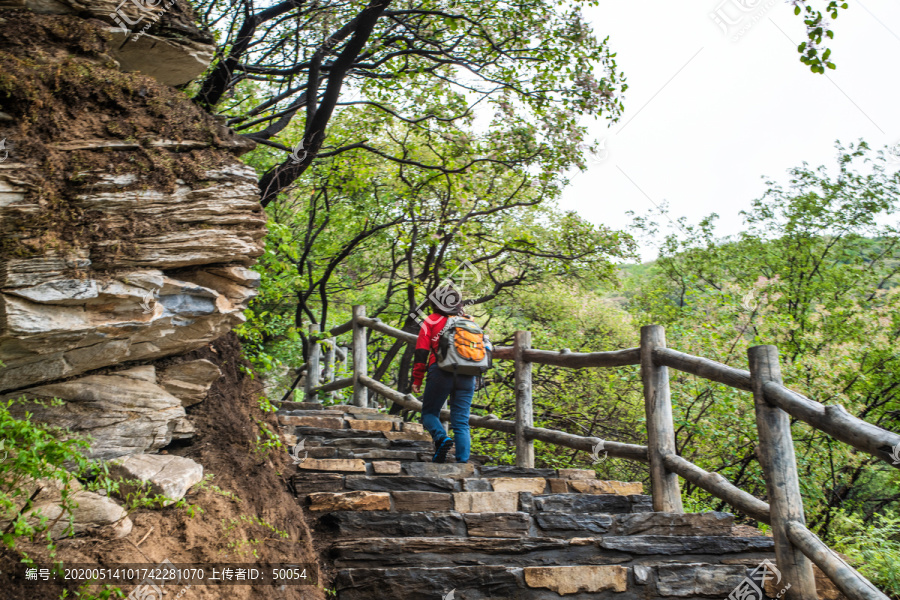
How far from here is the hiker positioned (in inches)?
206

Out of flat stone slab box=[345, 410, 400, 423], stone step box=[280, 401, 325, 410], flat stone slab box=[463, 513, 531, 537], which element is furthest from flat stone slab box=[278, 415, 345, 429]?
flat stone slab box=[463, 513, 531, 537]

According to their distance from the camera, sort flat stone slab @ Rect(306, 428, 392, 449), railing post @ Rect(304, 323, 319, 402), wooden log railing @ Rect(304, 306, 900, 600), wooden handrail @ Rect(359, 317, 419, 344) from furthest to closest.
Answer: railing post @ Rect(304, 323, 319, 402), wooden handrail @ Rect(359, 317, 419, 344), flat stone slab @ Rect(306, 428, 392, 449), wooden log railing @ Rect(304, 306, 900, 600)

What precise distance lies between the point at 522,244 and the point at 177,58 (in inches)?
308

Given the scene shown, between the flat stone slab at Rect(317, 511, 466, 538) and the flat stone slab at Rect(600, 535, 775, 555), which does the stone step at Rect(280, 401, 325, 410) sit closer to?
the flat stone slab at Rect(317, 511, 466, 538)

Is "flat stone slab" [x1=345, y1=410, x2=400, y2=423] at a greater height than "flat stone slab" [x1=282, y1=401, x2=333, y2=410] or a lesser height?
lesser

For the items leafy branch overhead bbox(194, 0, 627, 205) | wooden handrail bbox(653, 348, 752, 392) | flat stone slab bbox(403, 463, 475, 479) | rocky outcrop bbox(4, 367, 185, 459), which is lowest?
flat stone slab bbox(403, 463, 475, 479)

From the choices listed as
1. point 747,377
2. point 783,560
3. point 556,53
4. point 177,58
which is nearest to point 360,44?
point 177,58

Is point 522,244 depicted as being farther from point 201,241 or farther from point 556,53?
point 201,241

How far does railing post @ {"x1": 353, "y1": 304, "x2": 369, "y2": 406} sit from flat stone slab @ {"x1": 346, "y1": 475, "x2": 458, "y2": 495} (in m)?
4.38

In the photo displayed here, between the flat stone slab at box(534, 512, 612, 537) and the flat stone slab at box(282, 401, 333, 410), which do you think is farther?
the flat stone slab at box(282, 401, 333, 410)

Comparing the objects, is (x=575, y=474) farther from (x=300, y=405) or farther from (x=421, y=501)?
(x=300, y=405)

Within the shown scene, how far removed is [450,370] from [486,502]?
52.7 inches

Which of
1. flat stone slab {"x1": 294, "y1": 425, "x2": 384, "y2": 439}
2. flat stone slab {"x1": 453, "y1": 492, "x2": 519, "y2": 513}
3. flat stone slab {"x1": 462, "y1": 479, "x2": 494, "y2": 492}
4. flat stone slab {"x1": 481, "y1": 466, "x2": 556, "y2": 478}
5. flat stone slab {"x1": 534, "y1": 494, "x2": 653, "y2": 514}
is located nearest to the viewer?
flat stone slab {"x1": 453, "y1": 492, "x2": 519, "y2": 513}

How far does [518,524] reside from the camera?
154 inches
